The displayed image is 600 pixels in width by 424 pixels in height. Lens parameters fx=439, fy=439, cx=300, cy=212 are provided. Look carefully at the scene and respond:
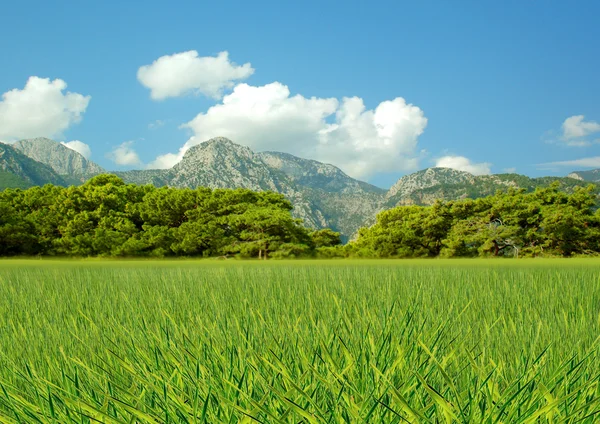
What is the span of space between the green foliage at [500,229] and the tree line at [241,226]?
0.19ft

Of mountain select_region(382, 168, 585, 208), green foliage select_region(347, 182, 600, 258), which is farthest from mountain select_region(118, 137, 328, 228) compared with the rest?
green foliage select_region(347, 182, 600, 258)

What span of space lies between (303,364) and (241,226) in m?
23.0

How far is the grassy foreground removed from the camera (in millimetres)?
1172

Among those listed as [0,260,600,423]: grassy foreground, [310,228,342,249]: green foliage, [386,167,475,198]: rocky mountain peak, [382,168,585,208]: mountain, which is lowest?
[0,260,600,423]: grassy foreground

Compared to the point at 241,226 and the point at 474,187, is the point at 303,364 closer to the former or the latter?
the point at 241,226

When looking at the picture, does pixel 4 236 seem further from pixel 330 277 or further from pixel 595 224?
pixel 595 224

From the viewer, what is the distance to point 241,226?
24.4m

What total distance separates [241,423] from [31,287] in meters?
5.88

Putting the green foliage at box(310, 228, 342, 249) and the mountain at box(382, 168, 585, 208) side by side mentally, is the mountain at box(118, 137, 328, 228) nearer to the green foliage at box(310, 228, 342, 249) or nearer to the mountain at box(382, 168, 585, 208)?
the mountain at box(382, 168, 585, 208)

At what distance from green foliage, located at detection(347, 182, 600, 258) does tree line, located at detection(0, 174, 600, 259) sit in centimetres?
6

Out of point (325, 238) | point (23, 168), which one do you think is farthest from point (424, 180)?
point (325, 238)

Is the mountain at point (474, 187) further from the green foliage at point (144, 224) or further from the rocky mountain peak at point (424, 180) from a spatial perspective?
the green foliage at point (144, 224)

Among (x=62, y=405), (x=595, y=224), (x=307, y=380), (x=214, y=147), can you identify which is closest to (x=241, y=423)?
(x=307, y=380)

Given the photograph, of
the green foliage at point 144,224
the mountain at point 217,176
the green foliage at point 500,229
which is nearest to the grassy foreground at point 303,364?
the green foliage at point 144,224
